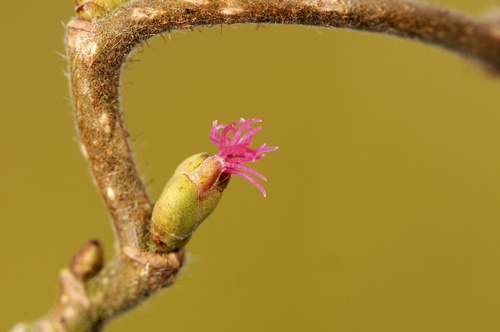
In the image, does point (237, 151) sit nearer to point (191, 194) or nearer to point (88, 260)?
point (191, 194)

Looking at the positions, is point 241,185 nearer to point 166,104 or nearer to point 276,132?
point 276,132

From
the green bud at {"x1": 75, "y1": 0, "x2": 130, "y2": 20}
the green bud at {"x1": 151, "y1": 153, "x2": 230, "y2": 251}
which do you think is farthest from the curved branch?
the green bud at {"x1": 151, "y1": 153, "x2": 230, "y2": 251}

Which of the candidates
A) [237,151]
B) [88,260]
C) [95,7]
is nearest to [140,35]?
[95,7]

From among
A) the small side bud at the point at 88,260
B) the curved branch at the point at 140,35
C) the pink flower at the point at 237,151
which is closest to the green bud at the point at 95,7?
the curved branch at the point at 140,35

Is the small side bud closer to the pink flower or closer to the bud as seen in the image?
the bud

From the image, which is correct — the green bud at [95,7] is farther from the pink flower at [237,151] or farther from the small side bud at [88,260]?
the small side bud at [88,260]
